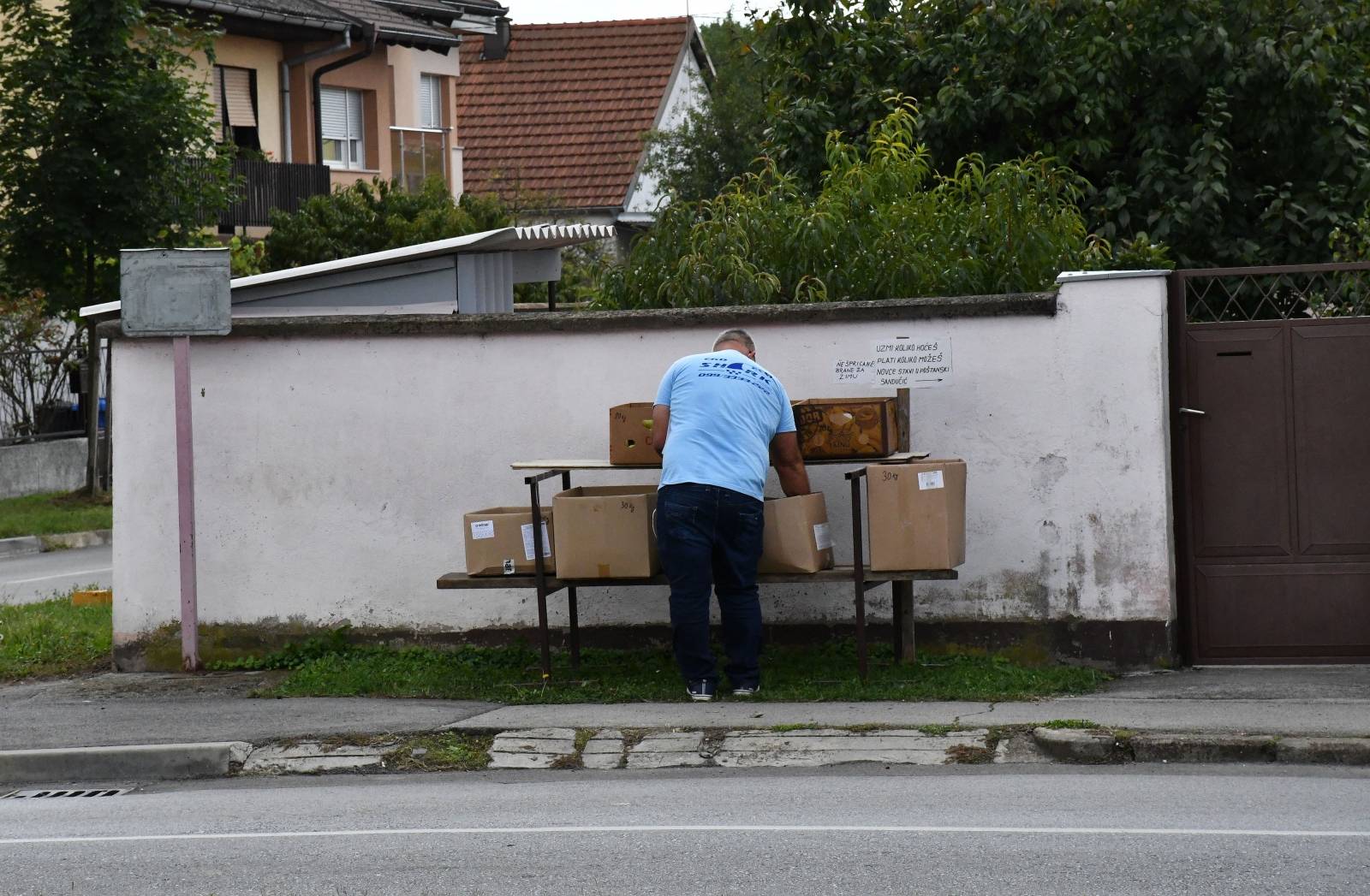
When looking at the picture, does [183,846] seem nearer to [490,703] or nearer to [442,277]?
[490,703]

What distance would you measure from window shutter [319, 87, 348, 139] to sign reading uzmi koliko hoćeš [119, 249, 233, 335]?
2188 cm

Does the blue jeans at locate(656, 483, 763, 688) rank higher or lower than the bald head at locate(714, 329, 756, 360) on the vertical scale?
lower

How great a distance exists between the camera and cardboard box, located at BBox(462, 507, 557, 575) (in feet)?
30.3

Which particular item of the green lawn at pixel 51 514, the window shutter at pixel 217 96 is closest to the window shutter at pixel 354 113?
the window shutter at pixel 217 96

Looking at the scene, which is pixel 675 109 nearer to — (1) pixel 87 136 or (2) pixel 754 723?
(1) pixel 87 136

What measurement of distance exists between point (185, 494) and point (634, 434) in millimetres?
2678

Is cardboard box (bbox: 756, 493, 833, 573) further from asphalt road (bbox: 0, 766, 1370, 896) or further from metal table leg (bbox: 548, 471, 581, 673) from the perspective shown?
asphalt road (bbox: 0, 766, 1370, 896)

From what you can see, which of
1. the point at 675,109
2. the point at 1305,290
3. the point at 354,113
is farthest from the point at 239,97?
the point at 1305,290

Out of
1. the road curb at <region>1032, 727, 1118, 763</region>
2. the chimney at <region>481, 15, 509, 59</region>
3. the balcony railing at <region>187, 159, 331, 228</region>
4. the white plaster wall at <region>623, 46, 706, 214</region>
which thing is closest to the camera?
the road curb at <region>1032, 727, 1118, 763</region>

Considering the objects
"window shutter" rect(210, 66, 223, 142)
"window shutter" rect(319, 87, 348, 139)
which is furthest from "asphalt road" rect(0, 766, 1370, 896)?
"window shutter" rect(319, 87, 348, 139)

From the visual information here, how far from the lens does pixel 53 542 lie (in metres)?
19.1

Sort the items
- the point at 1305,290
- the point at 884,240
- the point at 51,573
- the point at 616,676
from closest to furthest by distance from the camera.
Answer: the point at 616,676, the point at 1305,290, the point at 884,240, the point at 51,573

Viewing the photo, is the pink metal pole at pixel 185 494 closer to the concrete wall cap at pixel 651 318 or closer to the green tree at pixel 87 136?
the concrete wall cap at pixel 651 318

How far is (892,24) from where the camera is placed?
1492cm
